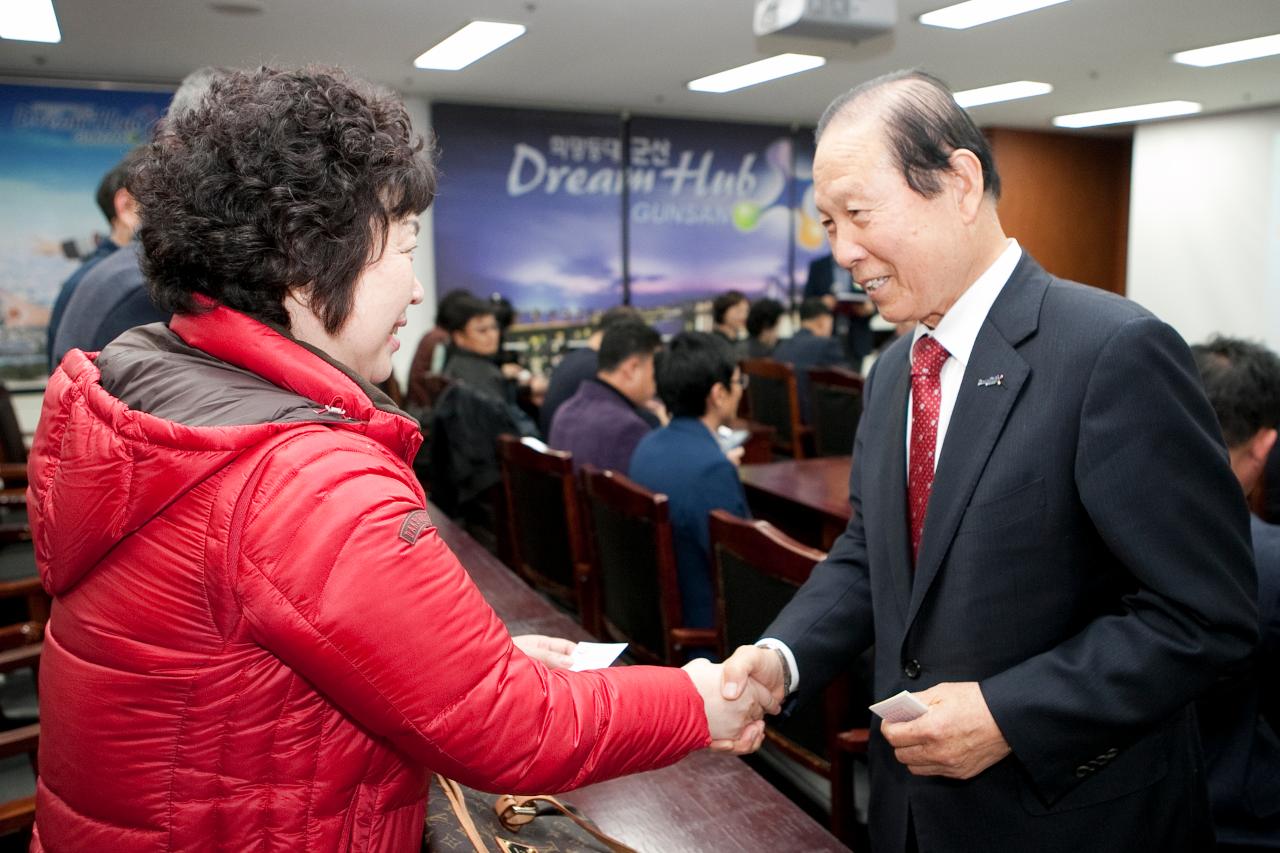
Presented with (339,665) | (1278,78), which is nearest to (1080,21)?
(1278,78)

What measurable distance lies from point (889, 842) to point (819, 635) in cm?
30

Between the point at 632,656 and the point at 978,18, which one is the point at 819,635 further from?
the point at 978,18

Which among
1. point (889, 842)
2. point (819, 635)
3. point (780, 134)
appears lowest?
point (889, 842)

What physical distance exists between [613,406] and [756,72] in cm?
437

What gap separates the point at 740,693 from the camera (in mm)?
1211

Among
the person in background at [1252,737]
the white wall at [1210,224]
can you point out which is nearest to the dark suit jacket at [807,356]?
the person in background at [1252,737]

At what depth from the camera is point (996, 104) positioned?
27.6 ft

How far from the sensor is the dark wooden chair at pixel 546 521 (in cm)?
274

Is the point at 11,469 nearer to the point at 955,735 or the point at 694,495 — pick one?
the point at 694,495

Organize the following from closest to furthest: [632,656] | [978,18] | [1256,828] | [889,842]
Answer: [889,842], [1256,828], [632,656], [978,18]

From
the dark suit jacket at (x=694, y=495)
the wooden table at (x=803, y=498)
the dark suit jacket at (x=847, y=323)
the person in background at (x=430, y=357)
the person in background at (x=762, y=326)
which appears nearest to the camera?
the dark suit jacket at (x=694, y=495)

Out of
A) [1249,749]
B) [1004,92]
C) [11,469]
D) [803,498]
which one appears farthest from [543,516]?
[1004,92]

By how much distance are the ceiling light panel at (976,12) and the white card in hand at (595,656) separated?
4918 millimetres

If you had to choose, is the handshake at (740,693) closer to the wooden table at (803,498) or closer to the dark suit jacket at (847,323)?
the wooden table at (803,498)
